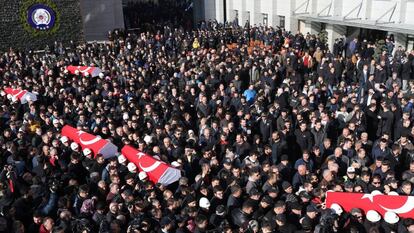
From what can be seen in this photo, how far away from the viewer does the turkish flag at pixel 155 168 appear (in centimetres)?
752

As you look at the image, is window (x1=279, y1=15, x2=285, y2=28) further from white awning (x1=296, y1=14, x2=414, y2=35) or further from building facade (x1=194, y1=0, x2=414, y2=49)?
white awning (x1=296, y1=14, x2=414, y2=35)

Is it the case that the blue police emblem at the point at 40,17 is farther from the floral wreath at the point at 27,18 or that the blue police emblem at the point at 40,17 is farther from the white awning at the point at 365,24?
the white awning at the point at 365,24

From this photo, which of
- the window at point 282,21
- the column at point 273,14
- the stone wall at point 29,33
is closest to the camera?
the stone wall at point 29,33

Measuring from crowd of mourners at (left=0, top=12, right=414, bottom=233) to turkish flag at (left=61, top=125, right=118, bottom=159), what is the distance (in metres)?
0.34

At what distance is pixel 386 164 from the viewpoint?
6992 millimetres

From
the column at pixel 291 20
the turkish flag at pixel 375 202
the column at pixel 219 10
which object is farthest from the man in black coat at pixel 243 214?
the column at pixel 219 10

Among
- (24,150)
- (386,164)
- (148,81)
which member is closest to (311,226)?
(386,164)

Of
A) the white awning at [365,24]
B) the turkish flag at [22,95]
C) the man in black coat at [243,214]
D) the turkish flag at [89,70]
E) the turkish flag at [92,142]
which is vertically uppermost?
the white awning at [365,24]

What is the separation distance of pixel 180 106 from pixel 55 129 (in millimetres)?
3011

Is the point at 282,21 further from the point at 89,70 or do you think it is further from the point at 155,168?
the point at 155,168

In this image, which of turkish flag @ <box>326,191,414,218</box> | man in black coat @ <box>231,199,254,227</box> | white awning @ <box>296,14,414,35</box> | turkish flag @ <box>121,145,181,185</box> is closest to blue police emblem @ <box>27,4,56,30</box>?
white awning @ <box>296,14,414,35</box>

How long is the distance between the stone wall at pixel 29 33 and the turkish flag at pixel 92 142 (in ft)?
61.5

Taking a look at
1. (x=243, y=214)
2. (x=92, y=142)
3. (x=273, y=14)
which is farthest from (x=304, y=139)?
(x=273, y=14)

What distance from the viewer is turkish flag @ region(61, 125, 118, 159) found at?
8944 mm
